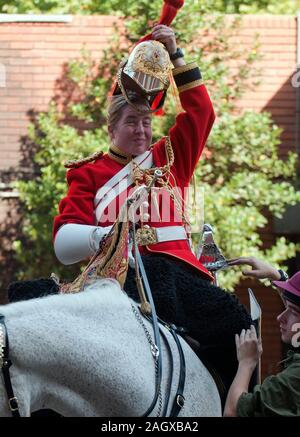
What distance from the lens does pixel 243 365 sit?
3.30m

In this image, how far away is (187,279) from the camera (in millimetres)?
3479

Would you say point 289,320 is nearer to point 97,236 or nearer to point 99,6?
point 97,236

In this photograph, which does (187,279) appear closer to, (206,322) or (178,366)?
(206,322)

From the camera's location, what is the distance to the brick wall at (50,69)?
9.62 m

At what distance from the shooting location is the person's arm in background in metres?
3.20

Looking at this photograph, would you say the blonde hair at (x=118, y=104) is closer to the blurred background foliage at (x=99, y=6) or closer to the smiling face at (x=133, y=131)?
the smiling face at (x=133, y=131)

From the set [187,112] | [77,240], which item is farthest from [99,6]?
[77,240]

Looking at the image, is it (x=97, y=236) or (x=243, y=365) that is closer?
(x=243, y=365)

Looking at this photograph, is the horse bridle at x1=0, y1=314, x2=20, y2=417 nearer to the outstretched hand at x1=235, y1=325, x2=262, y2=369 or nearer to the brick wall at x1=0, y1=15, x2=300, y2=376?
the outstretched hand at x1=235, y1=325, x2=262, y2=369

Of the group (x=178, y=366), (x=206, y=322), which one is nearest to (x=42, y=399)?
(x=178, y=366)

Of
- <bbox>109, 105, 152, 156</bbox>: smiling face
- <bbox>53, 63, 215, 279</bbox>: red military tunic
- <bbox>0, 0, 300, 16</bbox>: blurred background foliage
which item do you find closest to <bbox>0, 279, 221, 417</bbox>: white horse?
<bbox>53, 63, 215, 279</bbox>: red military tunic

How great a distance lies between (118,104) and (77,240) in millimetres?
613

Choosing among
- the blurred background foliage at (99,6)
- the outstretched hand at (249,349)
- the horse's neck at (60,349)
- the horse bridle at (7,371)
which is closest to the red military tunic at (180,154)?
the outstretched hand at (249,349)

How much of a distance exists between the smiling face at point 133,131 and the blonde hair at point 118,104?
14mm
